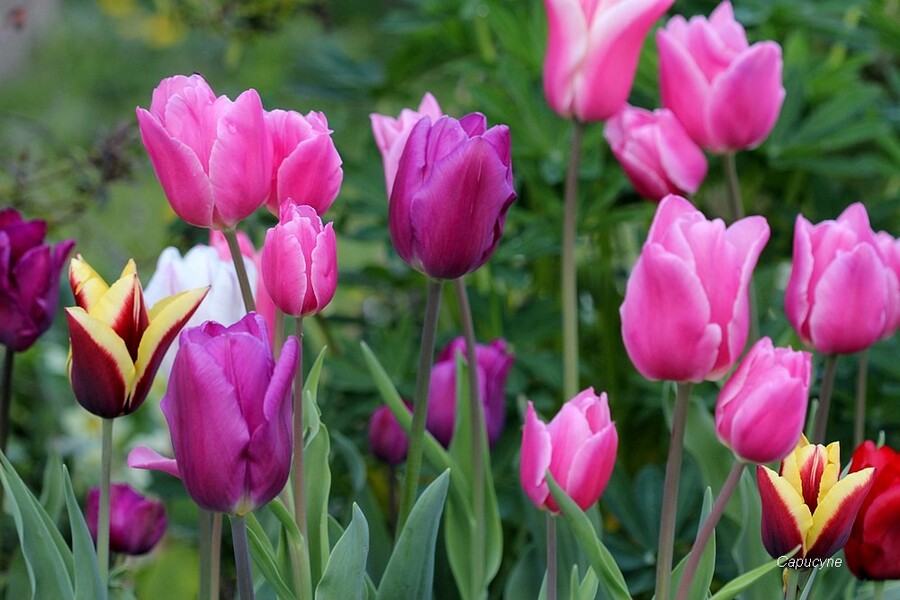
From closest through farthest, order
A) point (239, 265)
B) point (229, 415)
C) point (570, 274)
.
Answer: point (229, 415), point (239, 265), point (570, 274)

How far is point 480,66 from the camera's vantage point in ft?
3.72

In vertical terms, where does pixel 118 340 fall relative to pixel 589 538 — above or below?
above

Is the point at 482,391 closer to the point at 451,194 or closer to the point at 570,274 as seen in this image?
the point at 570,274

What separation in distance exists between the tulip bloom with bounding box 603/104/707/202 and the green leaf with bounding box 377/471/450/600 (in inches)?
11.7

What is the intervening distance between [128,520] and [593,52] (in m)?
0.41

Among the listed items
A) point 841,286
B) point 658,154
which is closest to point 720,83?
point 658,154

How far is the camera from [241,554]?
50 cm

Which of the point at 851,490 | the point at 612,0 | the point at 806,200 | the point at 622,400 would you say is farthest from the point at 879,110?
the point at 851,490

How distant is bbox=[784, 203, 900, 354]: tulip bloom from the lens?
62cm

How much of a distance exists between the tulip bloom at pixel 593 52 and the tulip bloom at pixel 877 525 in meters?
0.28

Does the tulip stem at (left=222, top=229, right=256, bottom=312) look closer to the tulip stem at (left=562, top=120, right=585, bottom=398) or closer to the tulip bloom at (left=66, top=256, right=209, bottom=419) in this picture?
the tulip bloom at (left=66, top=256, right=209, bottom=419)

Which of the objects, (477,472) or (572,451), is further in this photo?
(477,472)

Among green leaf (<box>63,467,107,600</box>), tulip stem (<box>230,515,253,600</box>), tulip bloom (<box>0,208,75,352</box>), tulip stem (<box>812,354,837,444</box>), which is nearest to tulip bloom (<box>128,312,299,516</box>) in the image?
tulip stem (<box>230,515,253,600</box>)

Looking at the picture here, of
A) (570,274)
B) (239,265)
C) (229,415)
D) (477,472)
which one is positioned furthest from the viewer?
(570,274)
